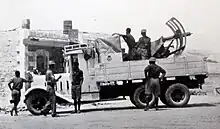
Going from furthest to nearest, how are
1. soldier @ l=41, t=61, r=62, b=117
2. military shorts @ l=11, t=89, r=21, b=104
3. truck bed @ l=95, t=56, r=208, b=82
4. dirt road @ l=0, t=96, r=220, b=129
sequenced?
truck bed @ l=95, t=56, r=208, b=82
military shorts @ l=11, t=89, r=21, b=104
soldier @ l=41, t=61, r=62, b=117
dirt road @ l=0, t=96, r=220, b=129

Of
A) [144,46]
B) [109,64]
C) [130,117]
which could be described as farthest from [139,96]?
[130,117]

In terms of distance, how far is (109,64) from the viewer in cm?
719

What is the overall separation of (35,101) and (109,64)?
1107mm

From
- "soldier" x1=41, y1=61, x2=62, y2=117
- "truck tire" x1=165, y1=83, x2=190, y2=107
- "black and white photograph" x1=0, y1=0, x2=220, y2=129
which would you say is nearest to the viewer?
"black and white photograph" x1=0, y1=0, x2=220, y2=129

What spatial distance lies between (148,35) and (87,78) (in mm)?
1197

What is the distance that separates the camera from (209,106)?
677cm

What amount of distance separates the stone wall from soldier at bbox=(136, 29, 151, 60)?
5.27ft

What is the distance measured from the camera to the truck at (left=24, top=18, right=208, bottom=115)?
7152 millimetres

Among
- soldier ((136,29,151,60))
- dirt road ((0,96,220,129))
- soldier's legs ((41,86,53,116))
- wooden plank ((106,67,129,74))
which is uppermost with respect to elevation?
soldier ((136,29,151,60))

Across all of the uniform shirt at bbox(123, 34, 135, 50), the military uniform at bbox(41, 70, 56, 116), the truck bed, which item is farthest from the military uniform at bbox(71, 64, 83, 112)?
the uniform shirt at bbox(123, 34, 135, 50)

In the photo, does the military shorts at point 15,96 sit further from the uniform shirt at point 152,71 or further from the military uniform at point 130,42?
the uniform shirt at point 152,71

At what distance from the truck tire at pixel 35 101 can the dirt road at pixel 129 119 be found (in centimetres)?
17

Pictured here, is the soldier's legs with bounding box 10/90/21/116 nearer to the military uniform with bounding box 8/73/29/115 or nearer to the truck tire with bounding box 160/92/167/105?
the military uniform with bounding box 8/73/29/115

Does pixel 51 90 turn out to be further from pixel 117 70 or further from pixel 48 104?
pixel 117 70
